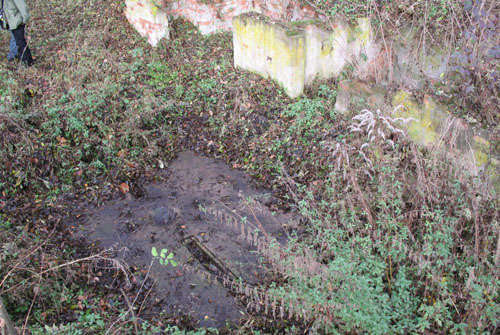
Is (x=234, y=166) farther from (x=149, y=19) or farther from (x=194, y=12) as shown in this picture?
(x=194, y=12)

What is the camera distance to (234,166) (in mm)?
6555

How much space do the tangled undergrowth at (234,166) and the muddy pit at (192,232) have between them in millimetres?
227

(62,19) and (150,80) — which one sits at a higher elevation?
(62,19)

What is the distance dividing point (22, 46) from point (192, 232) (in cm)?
608

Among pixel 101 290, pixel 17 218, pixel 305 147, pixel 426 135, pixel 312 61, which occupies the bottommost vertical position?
pixel 101 290

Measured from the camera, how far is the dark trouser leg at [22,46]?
Answer: 7.93 m

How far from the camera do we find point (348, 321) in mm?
3531

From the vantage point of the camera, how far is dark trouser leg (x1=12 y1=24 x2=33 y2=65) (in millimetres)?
7932

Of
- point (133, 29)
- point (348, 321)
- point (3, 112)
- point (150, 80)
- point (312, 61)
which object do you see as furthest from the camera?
point (133, 29)

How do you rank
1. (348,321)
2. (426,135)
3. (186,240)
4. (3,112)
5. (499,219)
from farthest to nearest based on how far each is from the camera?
(3,112)
(426,135)
(186,240)
(499,219)
(348,321)

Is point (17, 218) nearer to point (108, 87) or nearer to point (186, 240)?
point (186, 240)

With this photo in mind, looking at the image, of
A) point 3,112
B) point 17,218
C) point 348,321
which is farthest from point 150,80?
point 348,321

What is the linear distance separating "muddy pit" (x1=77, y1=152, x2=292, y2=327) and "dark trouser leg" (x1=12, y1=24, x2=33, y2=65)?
4469 millimetres

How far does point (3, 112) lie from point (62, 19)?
15.8 feet
